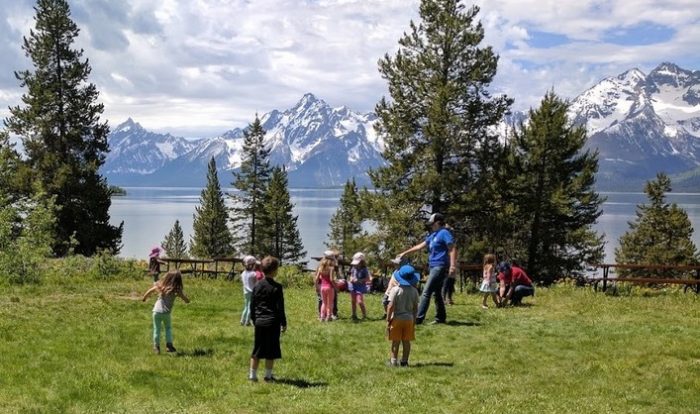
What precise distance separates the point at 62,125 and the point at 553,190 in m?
30.5

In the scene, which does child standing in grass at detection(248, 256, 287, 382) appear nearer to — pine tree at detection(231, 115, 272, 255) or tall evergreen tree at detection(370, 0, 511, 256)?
tall evergreen tree at detection(370, 0, 511, 256)

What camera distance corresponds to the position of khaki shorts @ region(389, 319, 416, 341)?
1199 centimetres

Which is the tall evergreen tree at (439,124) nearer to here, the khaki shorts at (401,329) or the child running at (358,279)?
the child running at (358,279)

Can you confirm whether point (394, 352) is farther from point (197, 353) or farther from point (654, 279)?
point (654, 279)

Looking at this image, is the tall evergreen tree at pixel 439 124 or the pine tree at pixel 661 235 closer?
the tall evergreen tree at pixel 439 124

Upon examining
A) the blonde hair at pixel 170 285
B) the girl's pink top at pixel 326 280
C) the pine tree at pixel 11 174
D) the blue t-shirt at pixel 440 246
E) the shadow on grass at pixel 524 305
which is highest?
the pine tree at pixel 11 174

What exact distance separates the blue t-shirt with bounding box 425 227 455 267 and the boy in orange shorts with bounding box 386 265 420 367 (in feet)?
10.4

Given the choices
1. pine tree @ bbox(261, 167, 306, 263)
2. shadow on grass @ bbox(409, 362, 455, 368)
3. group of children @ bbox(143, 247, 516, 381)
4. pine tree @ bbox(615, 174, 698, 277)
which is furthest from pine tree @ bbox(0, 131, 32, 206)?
pine tree @ bbox(615, 174, 698, 277)

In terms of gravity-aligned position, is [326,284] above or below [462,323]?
above

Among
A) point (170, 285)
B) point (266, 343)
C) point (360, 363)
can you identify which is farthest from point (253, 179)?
point (266, 343)

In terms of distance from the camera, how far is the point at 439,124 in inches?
1066

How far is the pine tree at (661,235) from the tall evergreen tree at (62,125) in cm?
4265

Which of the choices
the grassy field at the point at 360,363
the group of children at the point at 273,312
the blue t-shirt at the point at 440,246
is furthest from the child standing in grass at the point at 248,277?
the blue t-shirt at the point at 440,246

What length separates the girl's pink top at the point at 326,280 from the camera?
55.9 feet
